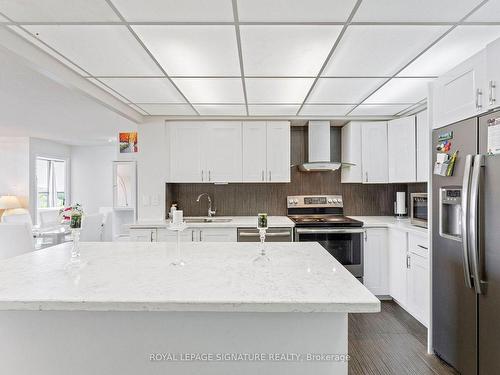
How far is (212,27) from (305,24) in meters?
0.56

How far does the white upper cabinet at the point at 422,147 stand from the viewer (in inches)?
122

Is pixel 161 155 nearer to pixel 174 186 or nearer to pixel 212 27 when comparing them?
pixel 174 186

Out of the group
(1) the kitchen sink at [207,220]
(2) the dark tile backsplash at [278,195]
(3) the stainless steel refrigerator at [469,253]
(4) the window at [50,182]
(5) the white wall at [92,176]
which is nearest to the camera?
(3) the stainless steel refrigerator at [469,253]

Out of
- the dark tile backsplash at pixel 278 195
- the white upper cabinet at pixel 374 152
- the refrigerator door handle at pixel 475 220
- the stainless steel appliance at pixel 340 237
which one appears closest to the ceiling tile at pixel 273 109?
the dark tile backsplash at pixel 278 195

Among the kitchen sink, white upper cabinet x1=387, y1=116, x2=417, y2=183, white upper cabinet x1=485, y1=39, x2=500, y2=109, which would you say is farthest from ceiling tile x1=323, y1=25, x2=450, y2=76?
the kitchen sink

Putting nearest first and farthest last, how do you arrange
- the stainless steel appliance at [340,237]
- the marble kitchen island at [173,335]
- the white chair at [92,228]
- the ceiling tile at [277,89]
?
the marble kitchen island at [173,335] < the ceiling tile at [277,89] < the stainless steel appliance at [340,237] < the white chair at [92,228]

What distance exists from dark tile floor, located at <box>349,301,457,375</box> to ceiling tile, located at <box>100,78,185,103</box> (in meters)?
2.82

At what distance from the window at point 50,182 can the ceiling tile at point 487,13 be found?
793 centimetres

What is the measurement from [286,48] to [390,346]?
2.52 m

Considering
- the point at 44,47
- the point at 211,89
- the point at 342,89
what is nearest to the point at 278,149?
the point at 342,89

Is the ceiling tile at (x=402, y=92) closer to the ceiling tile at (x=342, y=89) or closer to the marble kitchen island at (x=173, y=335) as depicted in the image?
→ the ceiling tile at (x=342, y=89)

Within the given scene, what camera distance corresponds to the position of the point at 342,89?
2.74 m

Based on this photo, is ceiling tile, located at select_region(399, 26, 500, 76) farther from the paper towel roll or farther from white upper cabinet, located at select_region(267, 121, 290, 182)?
the paper towel roll

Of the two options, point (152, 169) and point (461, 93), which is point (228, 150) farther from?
point (461, 93)
